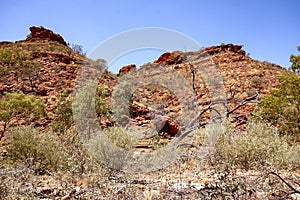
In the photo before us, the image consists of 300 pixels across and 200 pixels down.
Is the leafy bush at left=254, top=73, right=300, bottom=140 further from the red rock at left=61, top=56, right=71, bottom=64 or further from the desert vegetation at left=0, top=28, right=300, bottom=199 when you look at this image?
the red rock at left=61, top=56, right=71, bottom=64

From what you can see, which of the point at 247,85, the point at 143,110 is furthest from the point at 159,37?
the point at 247,85

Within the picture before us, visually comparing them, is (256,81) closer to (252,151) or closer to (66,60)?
(252,151)

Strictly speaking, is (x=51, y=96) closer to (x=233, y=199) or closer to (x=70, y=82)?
(x=70, y=82)

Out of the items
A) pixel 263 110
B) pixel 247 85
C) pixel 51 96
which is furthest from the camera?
pixel 247 85

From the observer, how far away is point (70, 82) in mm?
28344

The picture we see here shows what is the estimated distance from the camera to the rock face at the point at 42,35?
3984cm

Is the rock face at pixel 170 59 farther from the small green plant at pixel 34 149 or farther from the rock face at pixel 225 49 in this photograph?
the small green plant at pixel 34 149

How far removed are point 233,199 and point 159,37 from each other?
321 inches

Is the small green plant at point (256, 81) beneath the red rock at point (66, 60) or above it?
beneath

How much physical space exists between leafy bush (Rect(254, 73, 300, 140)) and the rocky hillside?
15.5 feet

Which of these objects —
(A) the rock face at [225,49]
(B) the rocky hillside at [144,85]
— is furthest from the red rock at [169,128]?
(A) the rock face at [225,49]

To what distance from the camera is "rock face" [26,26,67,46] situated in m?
39.8

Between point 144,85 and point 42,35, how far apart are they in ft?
65.9

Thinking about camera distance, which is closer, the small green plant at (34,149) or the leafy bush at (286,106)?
the small green plant at (34,149)
